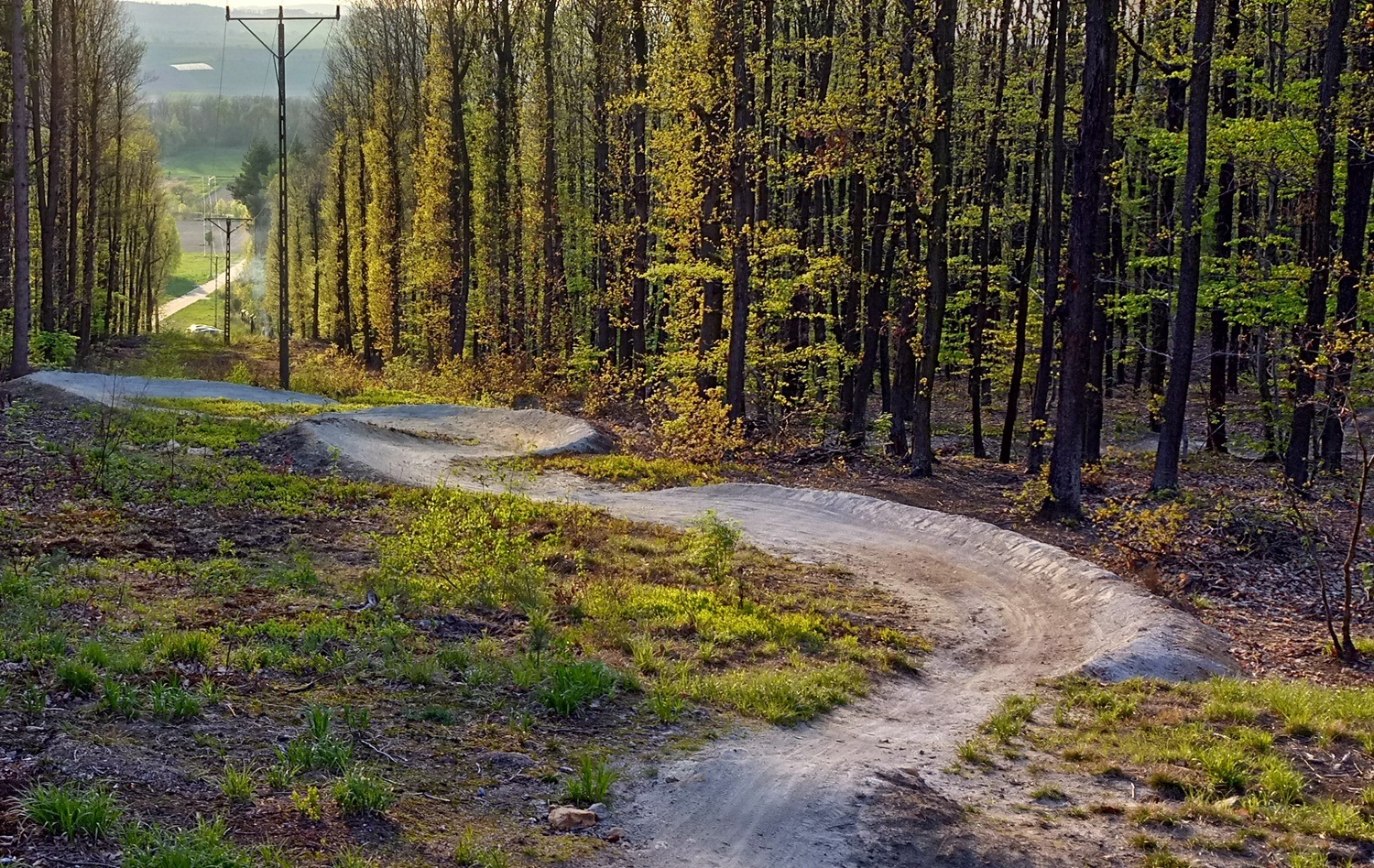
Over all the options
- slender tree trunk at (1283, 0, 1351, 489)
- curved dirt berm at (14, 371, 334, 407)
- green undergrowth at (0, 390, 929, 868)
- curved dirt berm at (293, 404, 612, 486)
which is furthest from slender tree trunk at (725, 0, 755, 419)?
curved dirt berm at (14, 371, 334, 407)

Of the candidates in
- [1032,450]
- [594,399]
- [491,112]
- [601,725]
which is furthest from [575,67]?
[601,725]

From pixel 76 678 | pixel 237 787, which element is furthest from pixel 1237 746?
pixel 76 678

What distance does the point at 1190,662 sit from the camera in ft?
32.1

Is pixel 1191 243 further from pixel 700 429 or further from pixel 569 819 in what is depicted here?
pixel 569 819

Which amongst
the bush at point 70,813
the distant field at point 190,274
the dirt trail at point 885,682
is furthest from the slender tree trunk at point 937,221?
the distant field at point 190,274

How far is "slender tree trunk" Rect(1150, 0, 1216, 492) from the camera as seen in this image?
16984 millimetres

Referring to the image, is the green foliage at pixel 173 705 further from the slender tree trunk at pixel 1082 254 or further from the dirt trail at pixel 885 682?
the slender tree trunk at pixel 1082 254

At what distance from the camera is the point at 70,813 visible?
15.6ft

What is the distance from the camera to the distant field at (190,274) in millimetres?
156000

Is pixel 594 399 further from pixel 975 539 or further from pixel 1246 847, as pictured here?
pixel 1246 847

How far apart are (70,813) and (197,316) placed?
137893 mm

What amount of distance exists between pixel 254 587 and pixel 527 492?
7658 millimetres

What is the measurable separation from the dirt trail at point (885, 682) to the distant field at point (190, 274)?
487 ft

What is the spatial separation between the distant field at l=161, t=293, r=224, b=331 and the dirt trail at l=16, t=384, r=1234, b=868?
10870cm
